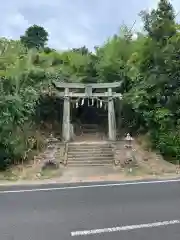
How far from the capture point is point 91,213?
743 centimetres

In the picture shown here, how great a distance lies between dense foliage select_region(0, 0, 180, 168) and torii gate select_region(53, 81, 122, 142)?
2.57 ft

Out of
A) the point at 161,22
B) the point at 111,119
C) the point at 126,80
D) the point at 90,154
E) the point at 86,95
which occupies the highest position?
the point at 161,22

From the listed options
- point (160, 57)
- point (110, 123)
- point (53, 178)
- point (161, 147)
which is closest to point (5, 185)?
point (53, 178)

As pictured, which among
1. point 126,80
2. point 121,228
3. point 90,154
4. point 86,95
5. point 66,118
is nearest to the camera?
point 121,228

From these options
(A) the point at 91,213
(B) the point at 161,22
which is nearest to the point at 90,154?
(B) the point at 161,22

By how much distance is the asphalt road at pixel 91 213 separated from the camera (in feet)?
19.8

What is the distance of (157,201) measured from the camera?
8.59 m

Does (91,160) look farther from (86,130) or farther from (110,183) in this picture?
(86,130)

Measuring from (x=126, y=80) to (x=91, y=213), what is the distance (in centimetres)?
1493

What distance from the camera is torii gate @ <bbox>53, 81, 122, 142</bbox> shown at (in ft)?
64.3

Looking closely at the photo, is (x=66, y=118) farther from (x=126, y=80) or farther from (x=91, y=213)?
(x=91, y=213)

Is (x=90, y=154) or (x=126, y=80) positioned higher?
(x=126, y=80)

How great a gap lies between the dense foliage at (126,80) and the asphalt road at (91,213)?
18.1 feet

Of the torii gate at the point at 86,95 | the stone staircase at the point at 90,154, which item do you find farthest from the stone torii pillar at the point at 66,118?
the stone staircase at the point at 90,154
